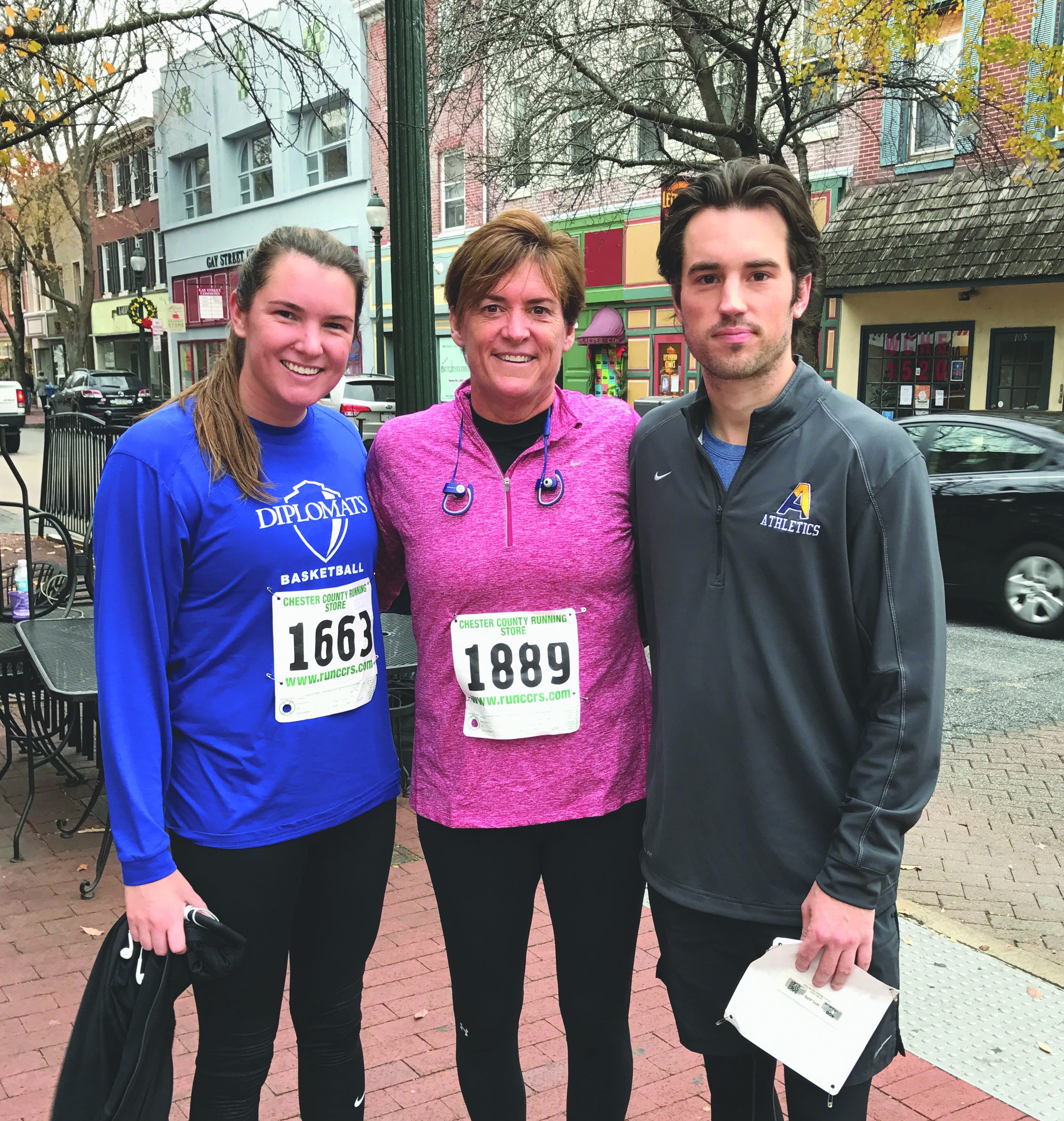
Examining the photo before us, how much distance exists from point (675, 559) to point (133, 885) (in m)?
1.14

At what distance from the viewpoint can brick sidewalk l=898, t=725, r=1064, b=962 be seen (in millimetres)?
3961

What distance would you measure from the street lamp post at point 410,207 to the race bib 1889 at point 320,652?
2.22 metres

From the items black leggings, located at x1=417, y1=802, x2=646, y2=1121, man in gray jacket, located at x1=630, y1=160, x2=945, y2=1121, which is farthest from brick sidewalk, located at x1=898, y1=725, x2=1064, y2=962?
man in gray jacket, located at x1=630, y1=160, x2=945, y2=1121

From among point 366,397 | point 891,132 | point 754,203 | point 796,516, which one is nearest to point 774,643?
point 796,516

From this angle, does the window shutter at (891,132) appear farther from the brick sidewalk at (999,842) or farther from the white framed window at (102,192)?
the white framed window at (102,192)

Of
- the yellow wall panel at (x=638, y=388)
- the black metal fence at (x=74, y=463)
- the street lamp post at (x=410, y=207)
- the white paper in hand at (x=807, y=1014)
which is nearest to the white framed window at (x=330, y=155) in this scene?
the yellow wall panel at (x=638, y=388)

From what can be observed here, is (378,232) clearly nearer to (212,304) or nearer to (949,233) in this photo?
(212,304)

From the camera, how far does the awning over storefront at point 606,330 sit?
910 inches

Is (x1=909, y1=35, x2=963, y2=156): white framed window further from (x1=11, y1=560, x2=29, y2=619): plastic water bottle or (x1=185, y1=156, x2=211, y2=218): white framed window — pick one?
(x1=185, y1=156, x2=211, y2=218): white framed window

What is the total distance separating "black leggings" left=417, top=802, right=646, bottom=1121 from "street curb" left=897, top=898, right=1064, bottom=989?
170cm

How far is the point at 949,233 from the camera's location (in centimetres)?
1546

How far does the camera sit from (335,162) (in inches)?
1187

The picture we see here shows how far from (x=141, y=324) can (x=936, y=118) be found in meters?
18.9

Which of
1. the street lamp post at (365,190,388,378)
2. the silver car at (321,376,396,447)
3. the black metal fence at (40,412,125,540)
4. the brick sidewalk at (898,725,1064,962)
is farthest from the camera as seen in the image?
the street lamp post at (365,190,388,378)
